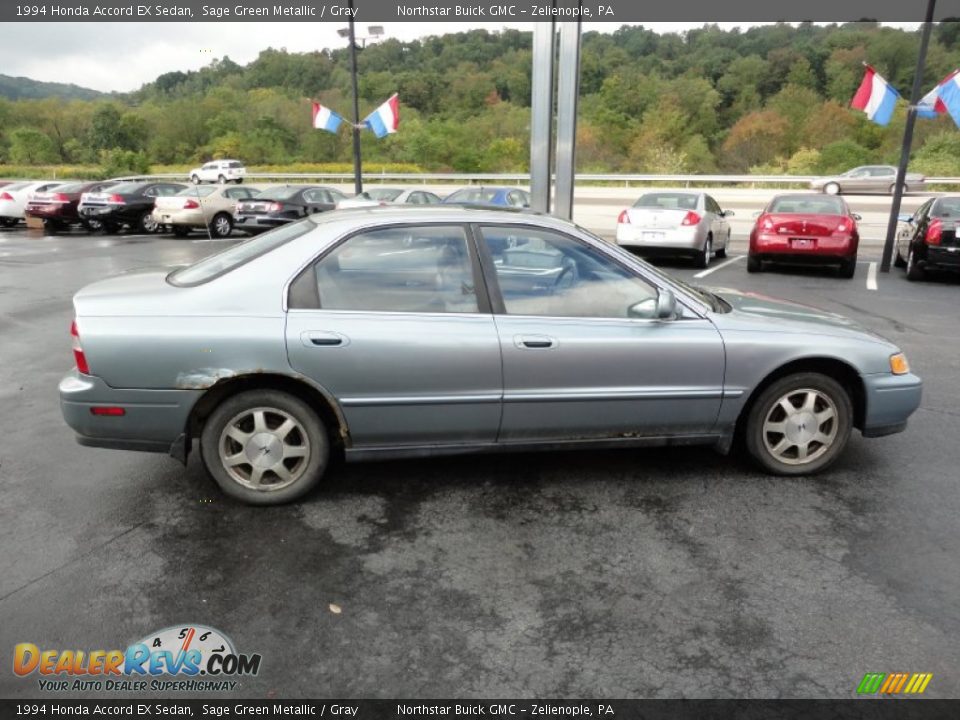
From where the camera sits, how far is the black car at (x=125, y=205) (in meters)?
21.3

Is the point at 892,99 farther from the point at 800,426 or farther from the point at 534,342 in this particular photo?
the point at 534,342

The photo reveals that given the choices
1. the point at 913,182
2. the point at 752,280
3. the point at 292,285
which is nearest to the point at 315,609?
the point at 292,285

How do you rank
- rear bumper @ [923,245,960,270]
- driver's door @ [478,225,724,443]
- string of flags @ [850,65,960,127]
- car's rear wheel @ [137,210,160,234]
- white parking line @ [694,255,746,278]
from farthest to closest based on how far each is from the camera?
1. car's rear wheel @ [137,210,160,234]
2. white parking line @ [694,255,746,278]
3. string of flags @ [850,65,960,127]
4. rear bumper @ [923,245,960,270]
5. driver's door @ [478,225,724,443]

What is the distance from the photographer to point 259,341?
11.9 feet

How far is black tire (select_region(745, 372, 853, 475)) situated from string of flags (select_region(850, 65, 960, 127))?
10.6 metres

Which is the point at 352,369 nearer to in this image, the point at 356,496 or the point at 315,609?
the point at 356,496

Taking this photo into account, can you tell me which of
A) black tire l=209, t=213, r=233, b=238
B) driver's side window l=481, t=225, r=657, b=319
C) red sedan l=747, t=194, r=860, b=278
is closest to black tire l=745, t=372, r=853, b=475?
driver's side window l=481, t=225, r=657, b=319

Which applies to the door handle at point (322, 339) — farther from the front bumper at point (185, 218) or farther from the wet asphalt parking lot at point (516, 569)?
the front bumper at point (185, 218)

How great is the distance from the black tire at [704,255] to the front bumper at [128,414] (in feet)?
37.3

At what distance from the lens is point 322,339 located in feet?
12.1

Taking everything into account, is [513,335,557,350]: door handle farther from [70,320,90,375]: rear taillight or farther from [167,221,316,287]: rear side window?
[70,320,90,375]: rear taillight

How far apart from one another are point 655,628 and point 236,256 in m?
2.96

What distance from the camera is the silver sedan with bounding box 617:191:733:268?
43.2 feet
